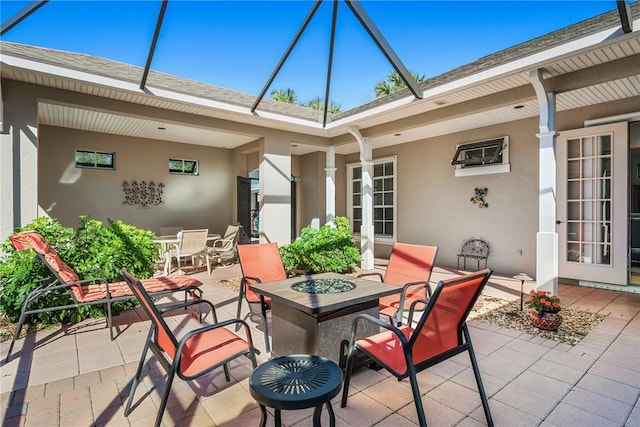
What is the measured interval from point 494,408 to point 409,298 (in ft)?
4.27

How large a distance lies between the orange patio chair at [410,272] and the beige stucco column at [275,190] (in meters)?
3.55

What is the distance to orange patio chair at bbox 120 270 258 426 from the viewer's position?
1857mm

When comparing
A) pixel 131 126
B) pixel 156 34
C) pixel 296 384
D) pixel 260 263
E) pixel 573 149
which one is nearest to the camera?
pixel 296 384

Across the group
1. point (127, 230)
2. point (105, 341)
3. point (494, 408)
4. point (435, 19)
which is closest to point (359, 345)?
point (494, 408)

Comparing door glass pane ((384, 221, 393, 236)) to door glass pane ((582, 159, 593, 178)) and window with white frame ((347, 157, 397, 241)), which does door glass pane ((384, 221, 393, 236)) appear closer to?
window with white frame ((347, 157, 397, 241))

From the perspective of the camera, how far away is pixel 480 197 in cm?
676

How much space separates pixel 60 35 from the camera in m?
4.18

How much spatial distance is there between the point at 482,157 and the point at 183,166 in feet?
23.0

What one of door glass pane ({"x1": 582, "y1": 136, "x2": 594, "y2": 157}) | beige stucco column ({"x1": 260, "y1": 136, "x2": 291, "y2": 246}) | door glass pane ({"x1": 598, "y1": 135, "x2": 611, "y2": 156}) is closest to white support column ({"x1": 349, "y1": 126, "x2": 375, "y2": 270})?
beige stucco column ({"x1": 260, "y1": 136, "x2": 291, "y2": 246})

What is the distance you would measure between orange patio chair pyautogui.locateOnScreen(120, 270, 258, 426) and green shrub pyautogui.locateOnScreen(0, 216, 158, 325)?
2129 millimetres

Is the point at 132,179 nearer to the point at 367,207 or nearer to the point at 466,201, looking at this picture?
the point at 367,207

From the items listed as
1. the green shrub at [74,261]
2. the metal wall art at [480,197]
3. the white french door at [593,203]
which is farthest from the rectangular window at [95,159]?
the white french door at [593,203]

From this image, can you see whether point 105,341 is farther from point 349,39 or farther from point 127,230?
point 349,39

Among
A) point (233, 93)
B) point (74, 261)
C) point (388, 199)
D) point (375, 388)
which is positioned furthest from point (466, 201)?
point (74, 261)
